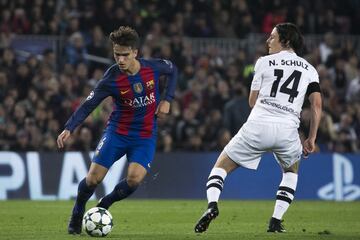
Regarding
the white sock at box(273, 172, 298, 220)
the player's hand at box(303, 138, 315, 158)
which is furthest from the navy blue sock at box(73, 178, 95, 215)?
the player's hand at box(303, 138, 315, 158)

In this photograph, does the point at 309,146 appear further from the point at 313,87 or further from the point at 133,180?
the point at 133,180

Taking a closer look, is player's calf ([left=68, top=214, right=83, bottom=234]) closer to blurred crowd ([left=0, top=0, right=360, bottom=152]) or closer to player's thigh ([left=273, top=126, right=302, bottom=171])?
player's thigh ([left=273, top=126, right=302, bottom=171])

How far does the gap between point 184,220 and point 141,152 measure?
9.24 ft

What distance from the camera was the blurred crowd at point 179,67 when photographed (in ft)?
64.4

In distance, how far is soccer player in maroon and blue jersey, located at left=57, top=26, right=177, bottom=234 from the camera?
10.5 meters

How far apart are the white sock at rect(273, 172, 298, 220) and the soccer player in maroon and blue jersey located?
4.97ft

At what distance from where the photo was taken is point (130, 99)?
1068cm

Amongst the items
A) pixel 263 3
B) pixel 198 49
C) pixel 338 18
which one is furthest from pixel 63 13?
pixel 338 18

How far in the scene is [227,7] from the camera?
24516 mm

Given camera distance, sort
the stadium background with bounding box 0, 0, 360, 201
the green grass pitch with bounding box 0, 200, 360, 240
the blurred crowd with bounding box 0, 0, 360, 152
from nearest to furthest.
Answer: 1. the green grass pitch with bounding box 0, 200, 360, 240
2. the stadium background with bounding box 0, 0, 360, 201
3. the blurred crowd with bounding box 0, 0, 360, 152

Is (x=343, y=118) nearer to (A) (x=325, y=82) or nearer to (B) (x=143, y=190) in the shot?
(A) (x=325, y=82)

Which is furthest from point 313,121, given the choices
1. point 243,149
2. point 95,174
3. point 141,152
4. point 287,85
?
point 95,174

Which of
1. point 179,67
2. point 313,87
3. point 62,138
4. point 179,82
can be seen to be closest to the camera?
point 62,138

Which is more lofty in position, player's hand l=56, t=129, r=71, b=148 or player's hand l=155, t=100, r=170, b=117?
player's hand l=155, t=100, r=170, b=117
